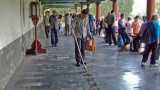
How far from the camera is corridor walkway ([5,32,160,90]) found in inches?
157

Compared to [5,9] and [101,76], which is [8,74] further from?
[101,76]

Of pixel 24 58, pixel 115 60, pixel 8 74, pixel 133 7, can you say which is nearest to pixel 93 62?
pixel 115 60

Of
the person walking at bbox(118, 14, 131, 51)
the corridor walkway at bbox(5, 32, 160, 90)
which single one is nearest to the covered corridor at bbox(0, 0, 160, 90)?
the corridor walkway at bbox(5, 32, 160, 90)

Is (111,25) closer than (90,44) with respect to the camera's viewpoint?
No

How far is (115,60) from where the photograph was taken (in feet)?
20.5

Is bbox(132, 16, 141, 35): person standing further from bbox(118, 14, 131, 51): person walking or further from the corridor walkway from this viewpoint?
the corridor walkway

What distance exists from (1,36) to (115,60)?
141 inches

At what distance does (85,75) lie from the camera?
470cm

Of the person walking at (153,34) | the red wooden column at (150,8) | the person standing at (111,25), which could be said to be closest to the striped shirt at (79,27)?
the person walking at (153,34)

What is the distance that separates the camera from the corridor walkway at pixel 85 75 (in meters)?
3.99

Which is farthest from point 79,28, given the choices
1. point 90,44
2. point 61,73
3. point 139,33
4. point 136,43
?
point 136,43

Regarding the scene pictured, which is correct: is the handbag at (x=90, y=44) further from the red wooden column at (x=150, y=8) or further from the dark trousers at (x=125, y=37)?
the red wooden column at (x=150, y=8)

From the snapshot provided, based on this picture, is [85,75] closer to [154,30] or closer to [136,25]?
[154,30]

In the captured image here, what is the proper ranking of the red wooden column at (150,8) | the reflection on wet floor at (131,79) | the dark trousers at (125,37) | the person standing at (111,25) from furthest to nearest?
the person standing at (111,25)
the dark trousers at (125,37)
the red wooden column at (150,8)
the reflection on wet floor at (131,79)
